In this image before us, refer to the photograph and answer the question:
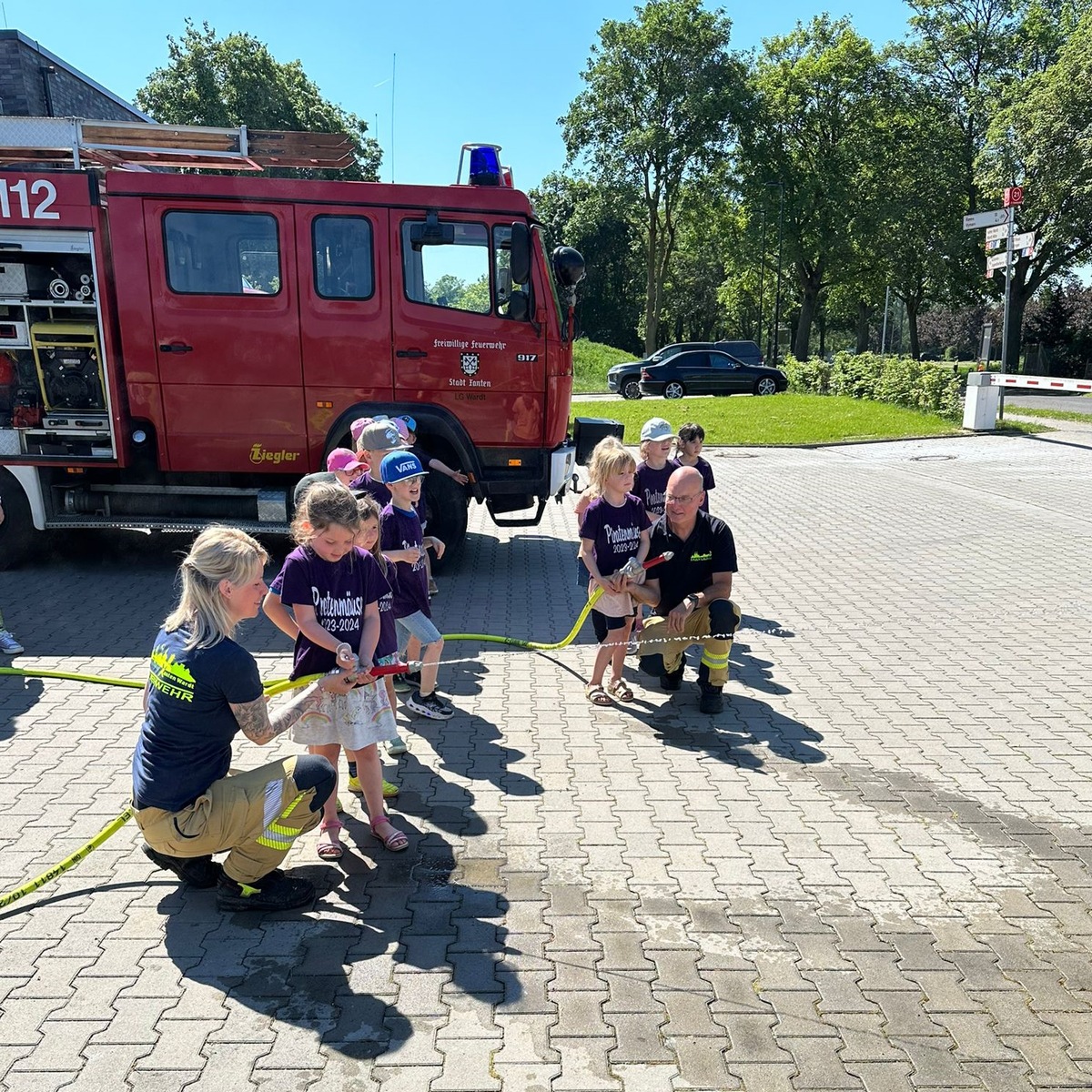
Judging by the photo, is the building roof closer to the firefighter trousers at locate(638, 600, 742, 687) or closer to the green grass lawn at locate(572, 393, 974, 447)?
the green grass lawn at locate(572, 393, 974, 447)

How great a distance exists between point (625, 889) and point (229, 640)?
6.08 feet

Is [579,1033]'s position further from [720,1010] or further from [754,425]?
[754,425]

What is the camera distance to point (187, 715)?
3264mm

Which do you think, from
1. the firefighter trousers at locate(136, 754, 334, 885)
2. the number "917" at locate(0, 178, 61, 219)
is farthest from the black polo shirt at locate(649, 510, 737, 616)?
the number "917" at locate(0, 178, 61, 219)

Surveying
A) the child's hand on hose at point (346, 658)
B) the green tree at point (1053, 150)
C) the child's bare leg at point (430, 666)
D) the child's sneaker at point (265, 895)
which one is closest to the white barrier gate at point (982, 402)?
the green tree at point (1053, 150)

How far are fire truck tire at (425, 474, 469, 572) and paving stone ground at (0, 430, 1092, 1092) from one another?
1936 mm

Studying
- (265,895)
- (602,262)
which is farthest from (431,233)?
(602,262)

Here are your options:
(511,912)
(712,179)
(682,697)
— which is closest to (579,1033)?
(511,912)

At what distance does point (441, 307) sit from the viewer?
8.33m

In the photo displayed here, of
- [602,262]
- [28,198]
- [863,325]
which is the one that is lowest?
[28,198]

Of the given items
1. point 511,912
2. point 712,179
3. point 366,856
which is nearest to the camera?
point 511,912

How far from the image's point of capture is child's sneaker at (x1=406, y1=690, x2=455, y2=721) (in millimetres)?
5488

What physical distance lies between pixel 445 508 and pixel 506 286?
2103 mm

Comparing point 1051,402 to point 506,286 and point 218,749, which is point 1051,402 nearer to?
point 506,286
